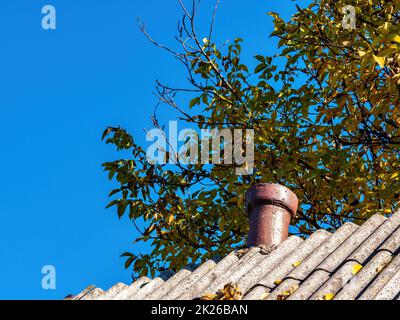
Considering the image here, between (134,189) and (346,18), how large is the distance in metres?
3.51

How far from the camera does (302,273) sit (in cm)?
500

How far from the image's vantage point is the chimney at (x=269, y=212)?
603 cm

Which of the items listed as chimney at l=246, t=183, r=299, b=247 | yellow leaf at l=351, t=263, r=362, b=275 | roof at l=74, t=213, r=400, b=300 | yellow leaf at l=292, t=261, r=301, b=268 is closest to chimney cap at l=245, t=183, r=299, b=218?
chimney at l=246, t=183, r=299, b=247

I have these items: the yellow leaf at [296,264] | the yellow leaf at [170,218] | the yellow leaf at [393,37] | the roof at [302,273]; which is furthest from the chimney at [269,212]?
the yellow leaf at [170,218]

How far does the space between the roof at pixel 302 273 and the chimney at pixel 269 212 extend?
7.9 inches

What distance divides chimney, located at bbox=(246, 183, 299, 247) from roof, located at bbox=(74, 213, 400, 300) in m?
0.20

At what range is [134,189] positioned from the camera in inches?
411

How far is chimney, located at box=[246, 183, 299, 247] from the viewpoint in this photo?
603cm

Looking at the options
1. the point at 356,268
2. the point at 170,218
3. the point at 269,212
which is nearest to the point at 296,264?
the point at 356,268

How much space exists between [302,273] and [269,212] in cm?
123

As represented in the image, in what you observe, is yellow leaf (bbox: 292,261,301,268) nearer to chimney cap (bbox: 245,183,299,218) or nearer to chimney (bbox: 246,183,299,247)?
chimney (bbox: 246,183,299,247)

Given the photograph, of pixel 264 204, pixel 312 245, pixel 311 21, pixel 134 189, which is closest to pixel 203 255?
pixel 134 189

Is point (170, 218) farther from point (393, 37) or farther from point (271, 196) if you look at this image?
point (393, 37)

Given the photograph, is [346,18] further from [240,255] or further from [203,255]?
[240,255]
